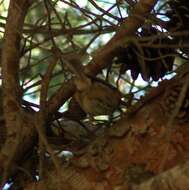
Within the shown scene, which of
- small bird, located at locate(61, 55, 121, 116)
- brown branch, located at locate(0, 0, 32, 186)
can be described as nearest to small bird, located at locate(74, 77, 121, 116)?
small bird, located at locate(61, 55, 121, 116)

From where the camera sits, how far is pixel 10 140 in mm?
1121

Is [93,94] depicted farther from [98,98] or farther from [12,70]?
[12,70]

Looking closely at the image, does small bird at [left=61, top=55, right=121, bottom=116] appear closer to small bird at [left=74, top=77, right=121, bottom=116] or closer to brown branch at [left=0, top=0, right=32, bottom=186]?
small bird at [left=74, top=77, right=121, bottom=116]

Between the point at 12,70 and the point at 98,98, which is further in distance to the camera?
the point at 12,70

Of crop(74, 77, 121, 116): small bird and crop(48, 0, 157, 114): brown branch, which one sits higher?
crop(48, 0, 157, 114): brown branch

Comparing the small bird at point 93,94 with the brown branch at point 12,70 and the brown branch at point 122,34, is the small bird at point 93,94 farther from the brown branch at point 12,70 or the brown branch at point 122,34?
the brown branch at point 12,70

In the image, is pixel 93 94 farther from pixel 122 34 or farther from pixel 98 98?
pixel 122 34

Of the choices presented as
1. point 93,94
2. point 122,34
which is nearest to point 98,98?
point 93,94

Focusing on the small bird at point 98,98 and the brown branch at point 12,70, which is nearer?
the small bird at point 98,98

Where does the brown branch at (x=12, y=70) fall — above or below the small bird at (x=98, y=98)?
above

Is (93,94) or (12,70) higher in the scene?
(12,70)

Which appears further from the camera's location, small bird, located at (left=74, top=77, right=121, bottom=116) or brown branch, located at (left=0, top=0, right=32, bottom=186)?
brown branch, located at (left=0, top=0, right=32, bottom=186)

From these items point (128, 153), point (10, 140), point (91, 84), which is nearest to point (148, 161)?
point (128, 153)

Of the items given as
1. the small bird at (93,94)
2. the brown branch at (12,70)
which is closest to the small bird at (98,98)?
the small bird at (93,94)
